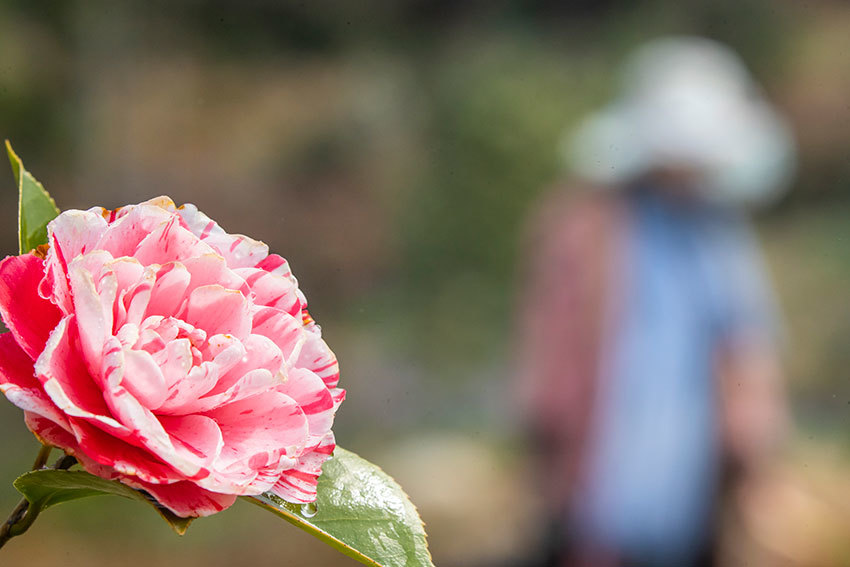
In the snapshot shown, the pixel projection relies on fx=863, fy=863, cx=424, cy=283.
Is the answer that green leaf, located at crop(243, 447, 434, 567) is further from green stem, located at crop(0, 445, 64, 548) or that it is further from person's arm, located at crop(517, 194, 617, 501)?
person's arm, located at crop(517, 194, 617, 501)

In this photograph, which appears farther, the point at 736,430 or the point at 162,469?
the point at 736,430

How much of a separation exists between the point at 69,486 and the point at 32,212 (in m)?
0.08

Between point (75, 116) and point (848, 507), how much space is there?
8.84 ft

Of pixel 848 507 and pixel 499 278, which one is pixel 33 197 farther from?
pixel 499 278

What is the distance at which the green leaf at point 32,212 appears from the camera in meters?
0.20

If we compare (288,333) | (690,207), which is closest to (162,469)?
(288,333)

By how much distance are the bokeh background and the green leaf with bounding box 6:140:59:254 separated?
87.9 inches

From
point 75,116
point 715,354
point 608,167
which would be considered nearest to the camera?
point 715,354

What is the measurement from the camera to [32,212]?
8.2 inches

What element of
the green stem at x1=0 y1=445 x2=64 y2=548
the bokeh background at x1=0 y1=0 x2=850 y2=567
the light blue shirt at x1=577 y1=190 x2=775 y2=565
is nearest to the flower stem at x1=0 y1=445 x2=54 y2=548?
the green stem at x1=0 y1=445 x2=64 y2=548

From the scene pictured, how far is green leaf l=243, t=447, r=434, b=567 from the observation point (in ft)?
0.58

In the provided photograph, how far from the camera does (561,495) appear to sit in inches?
57.2

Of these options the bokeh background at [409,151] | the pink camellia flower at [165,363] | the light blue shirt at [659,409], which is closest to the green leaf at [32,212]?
the pink camellia flower at [165,363]

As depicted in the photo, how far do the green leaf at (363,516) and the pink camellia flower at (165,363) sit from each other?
0.04 feet
